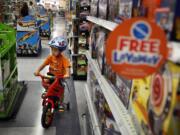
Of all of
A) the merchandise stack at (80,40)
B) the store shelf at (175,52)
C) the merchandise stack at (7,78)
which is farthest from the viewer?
the merchandise stack at (80,40)

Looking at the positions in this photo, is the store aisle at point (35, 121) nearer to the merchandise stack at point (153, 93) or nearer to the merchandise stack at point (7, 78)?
the merchandise stack at point (7, 78)

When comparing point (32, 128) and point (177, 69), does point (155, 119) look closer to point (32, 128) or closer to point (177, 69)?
point (177, 69)

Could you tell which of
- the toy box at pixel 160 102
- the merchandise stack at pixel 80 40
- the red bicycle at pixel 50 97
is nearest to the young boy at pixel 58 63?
the red bicycle at pixel 50 97

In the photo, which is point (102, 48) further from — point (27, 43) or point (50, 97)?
point (27, 43)

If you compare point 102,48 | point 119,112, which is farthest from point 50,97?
point 119,112

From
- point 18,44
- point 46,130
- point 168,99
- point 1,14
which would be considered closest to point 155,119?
point 168,99

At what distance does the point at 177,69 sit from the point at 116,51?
217 millimetres

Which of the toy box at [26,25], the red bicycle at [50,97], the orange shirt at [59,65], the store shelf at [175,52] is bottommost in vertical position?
the red bicycle at [50,97]

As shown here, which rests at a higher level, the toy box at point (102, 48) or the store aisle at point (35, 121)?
the toy box at point (102, 48)

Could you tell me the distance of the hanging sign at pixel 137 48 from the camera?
967 millimetres

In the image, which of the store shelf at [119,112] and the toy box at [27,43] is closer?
the store shelf at [119,112]

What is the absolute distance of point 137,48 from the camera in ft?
3.24

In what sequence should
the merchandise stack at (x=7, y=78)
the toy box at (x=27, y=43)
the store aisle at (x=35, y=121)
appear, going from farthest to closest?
the toy box at (x=27, y=43) → the merchandise stack at (x=7, y=78) → the store aisle at (x=35, y=121)

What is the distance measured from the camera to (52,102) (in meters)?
3.97
